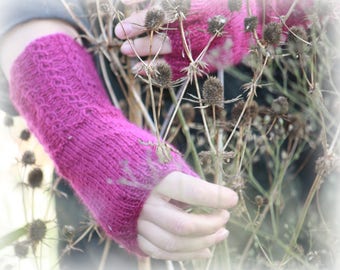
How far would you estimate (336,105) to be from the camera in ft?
2.10

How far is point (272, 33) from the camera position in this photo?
1.72ft

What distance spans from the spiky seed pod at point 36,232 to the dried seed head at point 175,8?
282 millimetres

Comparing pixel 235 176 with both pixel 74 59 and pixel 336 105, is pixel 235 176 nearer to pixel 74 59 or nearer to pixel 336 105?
pixel 336 105

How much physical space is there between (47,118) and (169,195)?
22 centimetres

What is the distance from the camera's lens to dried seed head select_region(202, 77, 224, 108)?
1.65ft

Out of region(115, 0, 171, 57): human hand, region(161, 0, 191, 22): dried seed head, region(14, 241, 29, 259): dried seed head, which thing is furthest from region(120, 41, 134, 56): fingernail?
region(14, 241, 29, 259): dried seed head

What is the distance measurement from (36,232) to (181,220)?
166 mm

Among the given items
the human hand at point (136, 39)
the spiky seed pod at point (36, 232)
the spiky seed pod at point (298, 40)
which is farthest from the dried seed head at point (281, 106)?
the spiky seed pod at point (36, 232)

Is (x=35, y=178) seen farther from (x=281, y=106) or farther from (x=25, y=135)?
(x=281, y=106)

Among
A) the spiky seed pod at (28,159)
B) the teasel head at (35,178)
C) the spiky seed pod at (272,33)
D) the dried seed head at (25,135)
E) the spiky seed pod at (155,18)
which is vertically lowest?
the teasel head at (35,178)

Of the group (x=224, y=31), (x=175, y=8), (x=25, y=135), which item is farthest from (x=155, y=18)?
(x=25, y=135)

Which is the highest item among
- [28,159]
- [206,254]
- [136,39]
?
[136,39]

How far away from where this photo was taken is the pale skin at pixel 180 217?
1.98 ft

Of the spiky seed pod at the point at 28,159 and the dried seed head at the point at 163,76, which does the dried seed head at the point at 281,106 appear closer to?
the dried seed head at the point at 163,76
